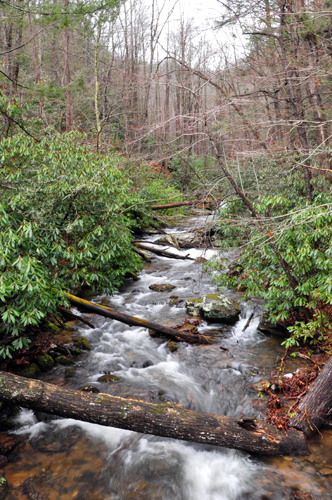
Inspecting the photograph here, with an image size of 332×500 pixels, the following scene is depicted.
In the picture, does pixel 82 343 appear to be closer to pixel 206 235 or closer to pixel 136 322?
pixel 136 322

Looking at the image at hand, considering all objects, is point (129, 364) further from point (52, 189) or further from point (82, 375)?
point (52, 189)

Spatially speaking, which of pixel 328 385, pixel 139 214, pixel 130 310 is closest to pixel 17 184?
pixel 130 310

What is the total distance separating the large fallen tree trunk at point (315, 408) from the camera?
4160 millimetres

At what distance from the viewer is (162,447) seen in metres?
4.52

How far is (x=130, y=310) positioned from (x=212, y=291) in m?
2.67

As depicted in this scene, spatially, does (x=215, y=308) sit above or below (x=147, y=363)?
above

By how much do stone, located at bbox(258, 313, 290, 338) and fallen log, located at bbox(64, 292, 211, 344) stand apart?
4.23 ft

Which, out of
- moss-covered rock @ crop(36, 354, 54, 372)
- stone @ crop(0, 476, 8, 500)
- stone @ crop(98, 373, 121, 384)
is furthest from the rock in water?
stone @ crop(0, 476, 8, 500)

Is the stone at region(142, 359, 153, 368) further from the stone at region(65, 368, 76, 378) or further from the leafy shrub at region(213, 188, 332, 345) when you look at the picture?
the leafy shrub at region(213, 188, 332, 345)

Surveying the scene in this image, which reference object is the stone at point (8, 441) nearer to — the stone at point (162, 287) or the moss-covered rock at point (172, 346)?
the moss-covered rock at point (172, 346)

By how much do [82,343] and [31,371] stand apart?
140 cm

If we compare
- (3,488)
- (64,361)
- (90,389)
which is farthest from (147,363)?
(3,488)

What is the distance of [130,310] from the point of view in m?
8.84

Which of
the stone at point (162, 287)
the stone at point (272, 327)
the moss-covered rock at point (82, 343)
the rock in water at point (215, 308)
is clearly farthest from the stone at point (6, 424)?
the stone at point (162, 287)
